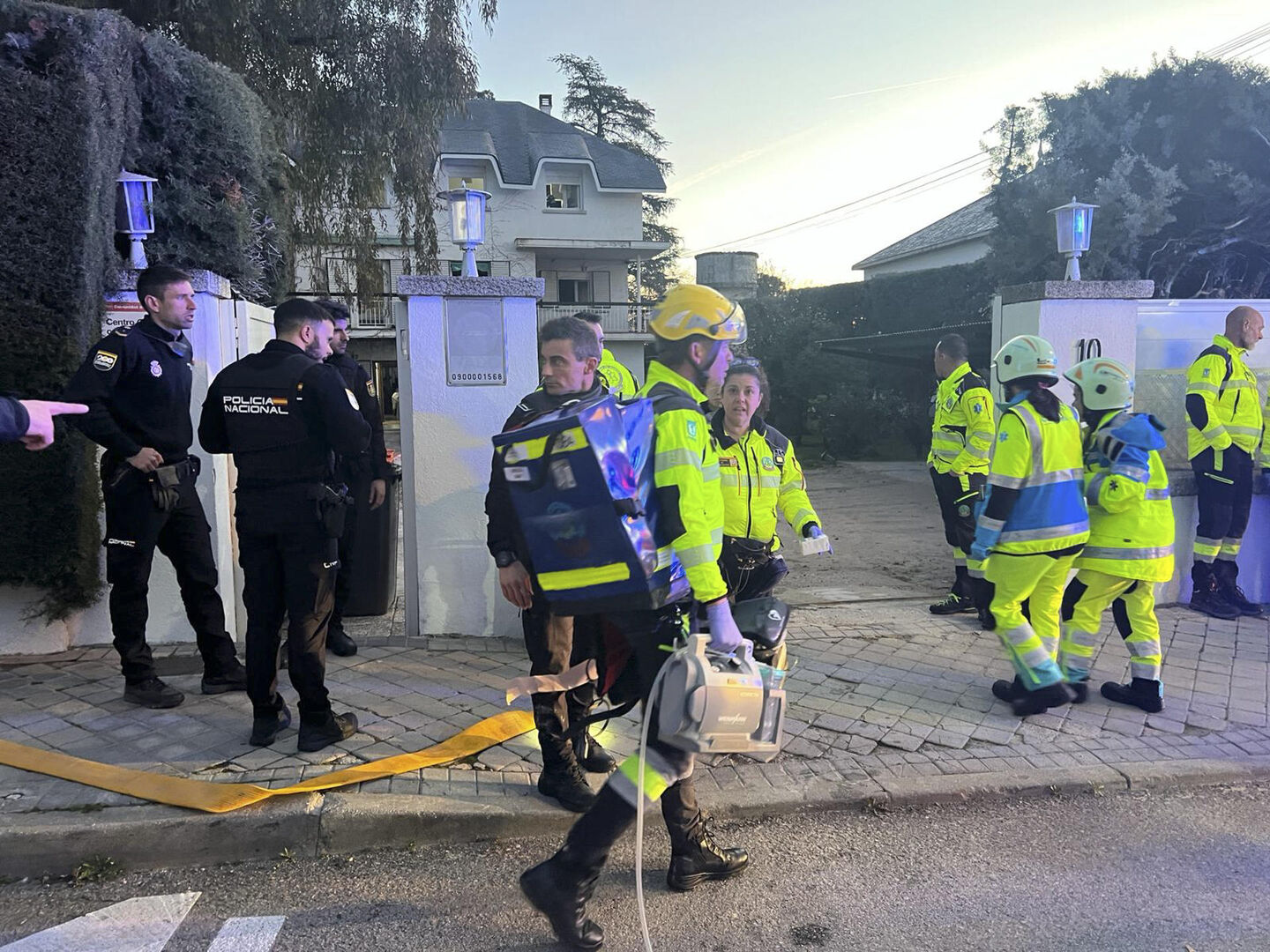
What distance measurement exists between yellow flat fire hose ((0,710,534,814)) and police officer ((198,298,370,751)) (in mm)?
400

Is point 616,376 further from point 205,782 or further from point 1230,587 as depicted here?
point 1230,587

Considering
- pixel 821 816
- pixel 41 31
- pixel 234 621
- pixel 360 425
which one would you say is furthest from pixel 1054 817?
pixel 41 31

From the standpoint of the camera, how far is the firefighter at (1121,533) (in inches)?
176

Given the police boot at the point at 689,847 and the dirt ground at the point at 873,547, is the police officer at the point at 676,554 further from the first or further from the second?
the dirt ground at the point at 873,547

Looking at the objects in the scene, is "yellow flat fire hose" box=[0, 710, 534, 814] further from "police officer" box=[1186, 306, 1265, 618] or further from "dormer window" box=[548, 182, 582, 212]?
"dormer window" box=[548, 182, 582, 212]

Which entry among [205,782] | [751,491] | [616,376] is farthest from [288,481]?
[616,376]

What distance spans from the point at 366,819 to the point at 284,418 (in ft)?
5.59

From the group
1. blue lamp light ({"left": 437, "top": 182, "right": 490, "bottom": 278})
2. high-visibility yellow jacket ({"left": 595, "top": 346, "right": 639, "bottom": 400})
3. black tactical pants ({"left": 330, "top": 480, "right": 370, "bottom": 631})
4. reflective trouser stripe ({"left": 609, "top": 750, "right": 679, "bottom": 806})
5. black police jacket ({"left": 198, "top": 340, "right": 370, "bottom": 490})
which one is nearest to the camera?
reflective trouser stripe ({"left": 609, "top": 750, "right": 679, "bottom": 806})

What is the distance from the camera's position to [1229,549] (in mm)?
6367

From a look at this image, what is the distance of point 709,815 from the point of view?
11.8ft

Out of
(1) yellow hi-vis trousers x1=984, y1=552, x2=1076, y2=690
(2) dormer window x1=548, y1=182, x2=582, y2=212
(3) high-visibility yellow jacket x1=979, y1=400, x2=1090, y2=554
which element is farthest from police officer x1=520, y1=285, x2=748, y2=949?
(2) dormer window x1=548, y1=182, x2=582, y2=212

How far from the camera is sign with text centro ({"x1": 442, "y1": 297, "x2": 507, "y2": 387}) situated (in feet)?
18.0

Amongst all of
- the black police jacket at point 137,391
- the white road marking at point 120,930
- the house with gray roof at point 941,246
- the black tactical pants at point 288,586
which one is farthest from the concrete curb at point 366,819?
the house with gray roof at point 941,246

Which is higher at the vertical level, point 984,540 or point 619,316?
point 619,316
